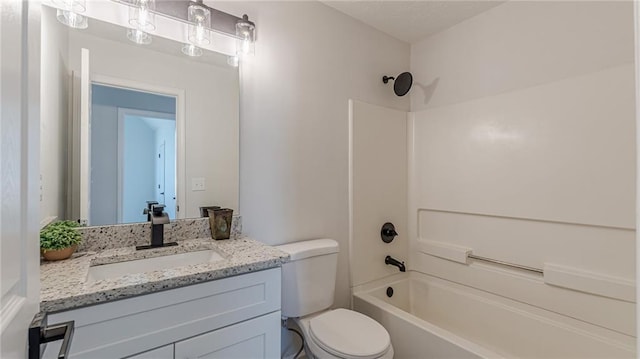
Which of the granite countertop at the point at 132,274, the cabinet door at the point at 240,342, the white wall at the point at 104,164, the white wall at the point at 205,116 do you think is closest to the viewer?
the granite countertop at the point at 132,274

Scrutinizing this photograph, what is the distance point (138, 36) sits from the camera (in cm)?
132

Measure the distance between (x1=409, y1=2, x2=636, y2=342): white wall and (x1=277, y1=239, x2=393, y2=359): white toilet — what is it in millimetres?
945

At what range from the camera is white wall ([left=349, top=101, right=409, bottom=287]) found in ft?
6.82

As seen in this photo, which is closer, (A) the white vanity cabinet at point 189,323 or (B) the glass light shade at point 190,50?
A: (A) the white vanity cabinet at point 189,323

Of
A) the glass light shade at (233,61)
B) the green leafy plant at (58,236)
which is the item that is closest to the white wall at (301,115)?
the glass light shade at (233,61)

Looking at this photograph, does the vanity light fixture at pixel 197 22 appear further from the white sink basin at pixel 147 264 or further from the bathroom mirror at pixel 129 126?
the white sink basin at pixel 147 264

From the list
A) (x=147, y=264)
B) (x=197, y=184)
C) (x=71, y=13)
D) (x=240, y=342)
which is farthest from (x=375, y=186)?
(x=71, y=13)

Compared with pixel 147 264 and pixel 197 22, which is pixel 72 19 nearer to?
pixel 197 22

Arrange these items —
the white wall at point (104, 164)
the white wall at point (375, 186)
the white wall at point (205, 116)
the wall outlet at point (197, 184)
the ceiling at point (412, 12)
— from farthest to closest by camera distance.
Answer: the white wall at point (375, 186)
the ceiling at point (412, 12)
the wall outlet at point (197, 184)
the white wall at point (205, 116)
the white wall at point (104, 164)

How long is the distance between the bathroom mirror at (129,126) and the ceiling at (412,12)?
3.36ft

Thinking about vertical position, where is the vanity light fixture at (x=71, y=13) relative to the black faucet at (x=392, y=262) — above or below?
above

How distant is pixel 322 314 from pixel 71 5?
6.12 ft

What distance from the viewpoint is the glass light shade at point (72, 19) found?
1.17 meters

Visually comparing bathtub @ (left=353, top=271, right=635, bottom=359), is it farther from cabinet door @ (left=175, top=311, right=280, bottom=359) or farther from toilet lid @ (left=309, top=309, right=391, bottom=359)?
cabinet door @ (left=175, top=311, right=280, bottom=359)
